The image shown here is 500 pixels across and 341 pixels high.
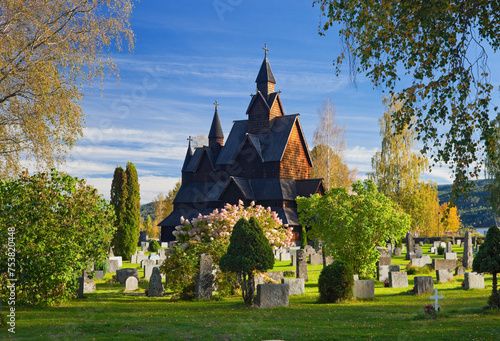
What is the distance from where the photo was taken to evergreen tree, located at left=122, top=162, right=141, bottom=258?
3375 centimetres

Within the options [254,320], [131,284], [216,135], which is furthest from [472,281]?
[216,135]

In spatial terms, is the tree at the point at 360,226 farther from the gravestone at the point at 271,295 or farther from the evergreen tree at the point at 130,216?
the evergreen tree at the point at 130,216

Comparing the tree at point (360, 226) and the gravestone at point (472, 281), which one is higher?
the tree at point (360, 226)

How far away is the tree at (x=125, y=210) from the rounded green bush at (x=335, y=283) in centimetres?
2118

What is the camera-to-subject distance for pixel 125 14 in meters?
17.0

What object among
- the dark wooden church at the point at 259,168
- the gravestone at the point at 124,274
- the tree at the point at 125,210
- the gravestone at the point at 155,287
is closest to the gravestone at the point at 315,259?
the tree at the point at 125,210

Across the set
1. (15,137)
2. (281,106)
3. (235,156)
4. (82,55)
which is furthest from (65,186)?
(281,106)

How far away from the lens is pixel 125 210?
33.6 metres

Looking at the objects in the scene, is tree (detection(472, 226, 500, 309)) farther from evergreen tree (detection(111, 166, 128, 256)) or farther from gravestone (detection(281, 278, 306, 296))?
evergreen tree (detection(111, 166, 128, 256))

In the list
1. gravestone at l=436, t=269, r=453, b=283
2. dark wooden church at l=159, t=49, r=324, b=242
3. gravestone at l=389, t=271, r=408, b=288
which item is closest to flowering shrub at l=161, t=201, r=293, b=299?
A: gravestone at l=389, t=271, r=408, b=288

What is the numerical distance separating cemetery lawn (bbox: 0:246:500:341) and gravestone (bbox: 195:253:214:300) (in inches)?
19.8

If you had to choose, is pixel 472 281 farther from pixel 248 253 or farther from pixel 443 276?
pixel 248 253

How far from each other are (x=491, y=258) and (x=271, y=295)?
237 inches

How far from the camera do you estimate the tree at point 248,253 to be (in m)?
13.8
